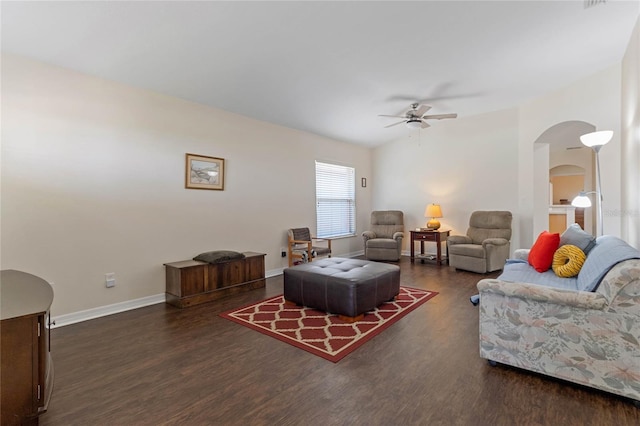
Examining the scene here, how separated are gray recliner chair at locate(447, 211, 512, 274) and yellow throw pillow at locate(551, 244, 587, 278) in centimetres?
213

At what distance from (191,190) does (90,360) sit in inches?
89.2

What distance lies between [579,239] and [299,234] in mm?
3814

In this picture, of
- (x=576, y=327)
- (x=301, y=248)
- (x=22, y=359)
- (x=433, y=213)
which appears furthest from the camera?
(x=433, y=213)

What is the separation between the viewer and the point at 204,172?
4.17 meters

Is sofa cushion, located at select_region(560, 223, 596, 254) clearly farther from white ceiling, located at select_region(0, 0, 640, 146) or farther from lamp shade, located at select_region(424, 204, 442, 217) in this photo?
lamp shade, located at select_region(424, 204, 442, 217)

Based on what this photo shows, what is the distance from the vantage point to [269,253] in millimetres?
5074

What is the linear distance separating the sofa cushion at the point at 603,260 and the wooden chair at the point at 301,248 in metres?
3.50

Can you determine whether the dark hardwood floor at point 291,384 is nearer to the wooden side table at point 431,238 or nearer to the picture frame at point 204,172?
the picture frame at point 204,172

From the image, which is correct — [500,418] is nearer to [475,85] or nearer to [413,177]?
[475,85]

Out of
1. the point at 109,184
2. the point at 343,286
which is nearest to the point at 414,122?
the point at 343,286

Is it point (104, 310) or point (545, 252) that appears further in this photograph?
point (104, 310)

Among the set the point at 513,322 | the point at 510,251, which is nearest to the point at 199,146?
the point at 513,322

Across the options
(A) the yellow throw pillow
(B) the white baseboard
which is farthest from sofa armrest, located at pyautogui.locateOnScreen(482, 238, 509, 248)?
(B) the white baseboard

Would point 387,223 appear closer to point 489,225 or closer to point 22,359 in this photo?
point 489,225
